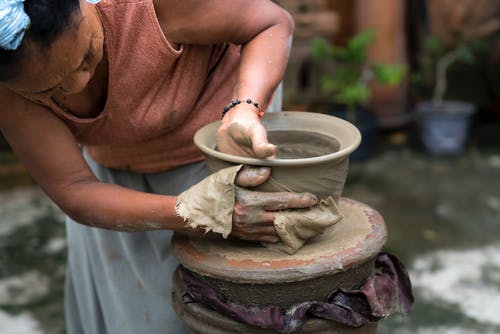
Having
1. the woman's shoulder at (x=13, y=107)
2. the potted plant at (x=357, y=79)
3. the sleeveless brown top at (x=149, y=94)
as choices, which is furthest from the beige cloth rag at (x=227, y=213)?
the potted plant at (x=357, y=79)

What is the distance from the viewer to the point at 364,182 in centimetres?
471

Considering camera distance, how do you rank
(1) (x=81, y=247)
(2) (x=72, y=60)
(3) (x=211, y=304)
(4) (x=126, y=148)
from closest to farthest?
(2) (x=72, y=60) < (3) (x=211, y=304) < (4) (x=126, y=148) < (1) (x=81, y=247)

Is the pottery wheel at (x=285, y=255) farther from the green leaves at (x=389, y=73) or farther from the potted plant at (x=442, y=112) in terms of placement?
the potted plant at (x=442, y=112)

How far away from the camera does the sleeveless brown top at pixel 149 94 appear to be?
177 cm

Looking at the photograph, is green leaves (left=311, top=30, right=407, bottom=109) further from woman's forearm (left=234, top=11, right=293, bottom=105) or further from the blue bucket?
woman's forearm (left=234, top=11, right=293, bottom=105)

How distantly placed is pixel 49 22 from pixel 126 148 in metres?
0.70

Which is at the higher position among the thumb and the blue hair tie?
the blue hair tie

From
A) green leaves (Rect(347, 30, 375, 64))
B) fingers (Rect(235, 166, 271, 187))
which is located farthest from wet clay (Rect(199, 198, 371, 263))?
green leaves (Rect(347, 30, 375, 64))

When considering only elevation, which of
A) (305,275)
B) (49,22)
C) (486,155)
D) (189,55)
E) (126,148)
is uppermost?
(49,22)

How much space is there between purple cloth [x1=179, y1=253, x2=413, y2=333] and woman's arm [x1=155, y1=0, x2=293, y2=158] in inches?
15.2

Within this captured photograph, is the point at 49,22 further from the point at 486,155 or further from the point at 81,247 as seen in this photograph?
the point at 486,155

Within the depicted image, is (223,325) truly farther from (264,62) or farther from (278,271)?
(264,62)

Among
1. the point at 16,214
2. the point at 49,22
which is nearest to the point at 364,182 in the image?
the point at 16,214

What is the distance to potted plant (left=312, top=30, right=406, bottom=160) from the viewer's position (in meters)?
4.82
